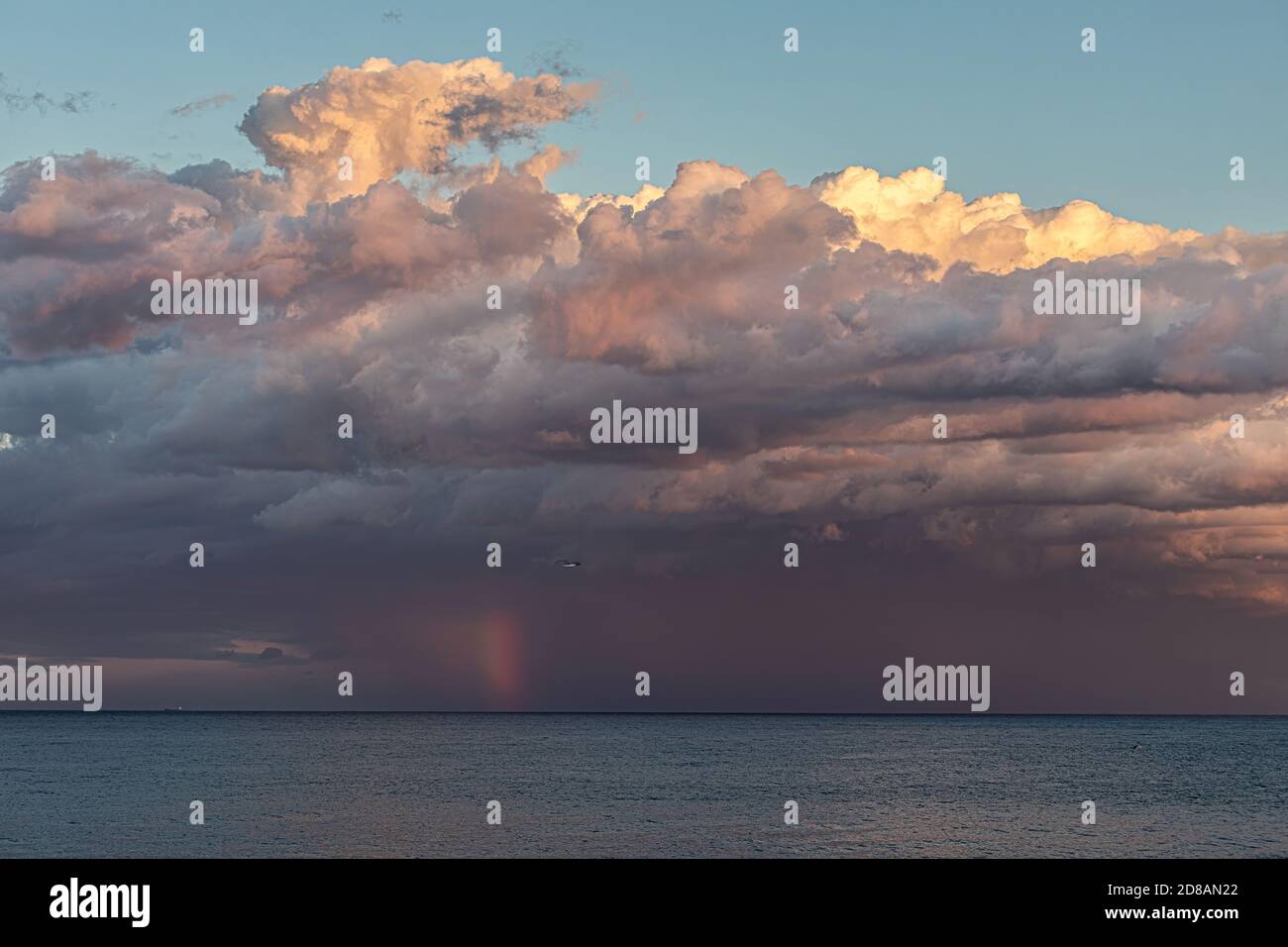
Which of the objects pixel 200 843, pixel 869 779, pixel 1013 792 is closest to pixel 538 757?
pixel 869 779

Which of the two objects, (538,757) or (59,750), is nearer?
(538,757)

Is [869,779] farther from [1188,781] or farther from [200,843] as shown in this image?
[200,843]

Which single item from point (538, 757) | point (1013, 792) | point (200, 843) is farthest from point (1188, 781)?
point (200, 843)
